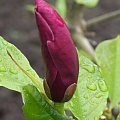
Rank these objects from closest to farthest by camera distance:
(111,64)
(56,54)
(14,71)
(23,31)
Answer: (56,54)
(14,71)
(111,64)
(23,31)

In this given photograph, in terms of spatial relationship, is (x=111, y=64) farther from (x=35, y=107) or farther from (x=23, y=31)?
(x=23, y=31)

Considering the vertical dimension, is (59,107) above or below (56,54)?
below

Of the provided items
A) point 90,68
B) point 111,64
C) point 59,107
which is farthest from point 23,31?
point 59,107

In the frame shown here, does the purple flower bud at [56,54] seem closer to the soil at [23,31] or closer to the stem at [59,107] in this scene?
the stem at [59,107]

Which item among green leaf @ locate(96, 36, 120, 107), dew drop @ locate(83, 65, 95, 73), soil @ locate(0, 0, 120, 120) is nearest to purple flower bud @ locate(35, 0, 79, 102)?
dew drop @ locate(83, 65, 95, 73)

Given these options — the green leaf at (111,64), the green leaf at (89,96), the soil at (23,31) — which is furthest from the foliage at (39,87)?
the soil at (23,31)

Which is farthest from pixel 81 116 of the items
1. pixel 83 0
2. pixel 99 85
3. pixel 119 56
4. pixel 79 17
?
pixel 79 17

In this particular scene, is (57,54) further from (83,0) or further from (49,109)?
(83,0)
